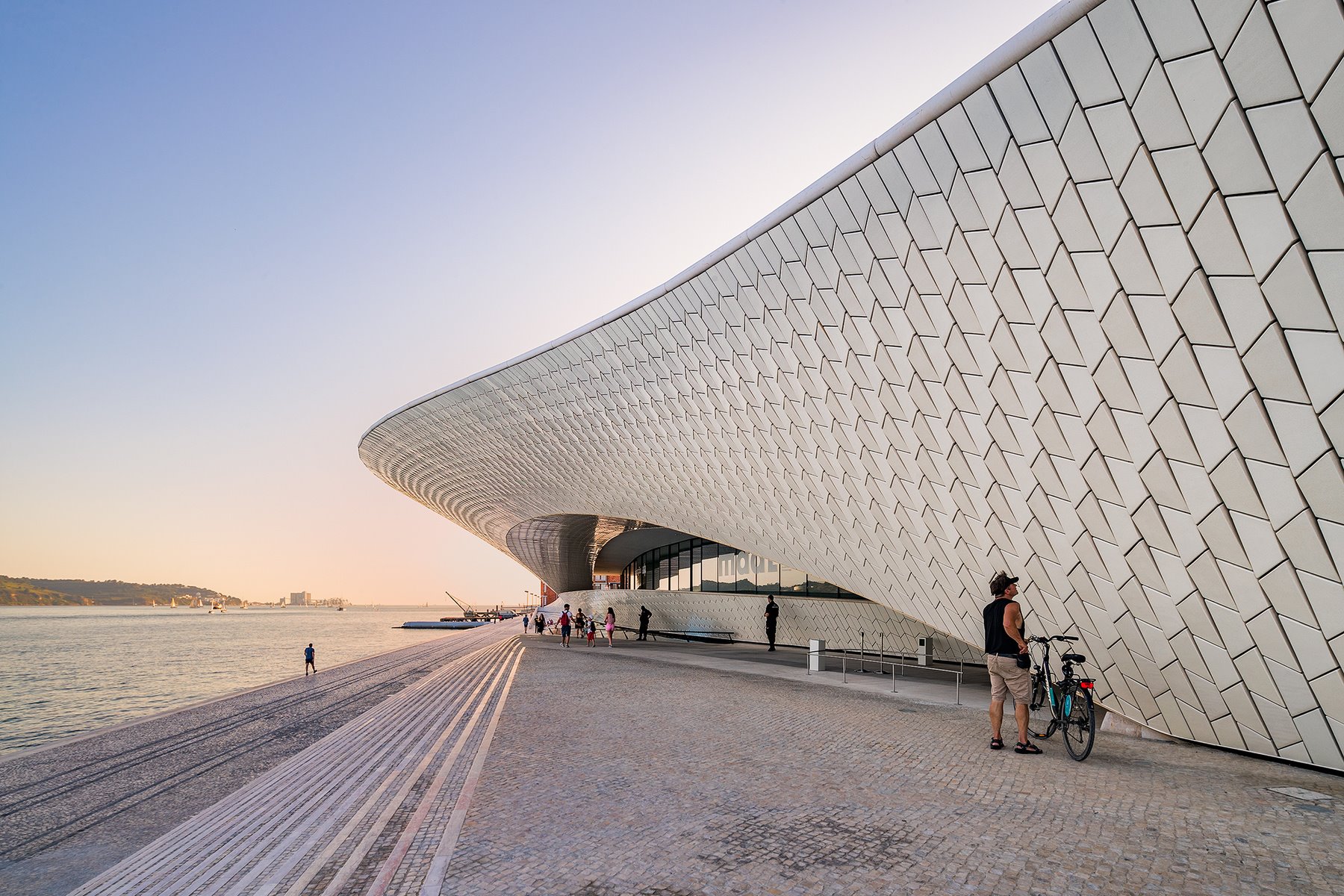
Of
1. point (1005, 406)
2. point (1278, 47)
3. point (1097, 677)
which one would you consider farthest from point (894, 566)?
point (1278, 47)

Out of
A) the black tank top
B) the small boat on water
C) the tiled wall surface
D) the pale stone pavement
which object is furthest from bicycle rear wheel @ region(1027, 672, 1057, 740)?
the small boat on water

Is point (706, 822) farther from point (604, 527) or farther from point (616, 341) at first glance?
point (604, 527)

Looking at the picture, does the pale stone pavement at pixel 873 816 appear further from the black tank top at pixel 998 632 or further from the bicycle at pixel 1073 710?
the black tank top at pixel 998 632

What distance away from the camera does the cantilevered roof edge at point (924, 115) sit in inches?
228

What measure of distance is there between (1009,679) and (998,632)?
0.44m

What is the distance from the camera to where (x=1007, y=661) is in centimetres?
685

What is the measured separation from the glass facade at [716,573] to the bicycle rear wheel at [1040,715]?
12017 millimetres

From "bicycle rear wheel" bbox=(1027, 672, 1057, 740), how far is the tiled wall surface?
6.74 m

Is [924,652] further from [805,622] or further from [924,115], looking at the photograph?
[924,115]

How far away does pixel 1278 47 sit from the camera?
4.44 m

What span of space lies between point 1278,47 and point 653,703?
9117mm

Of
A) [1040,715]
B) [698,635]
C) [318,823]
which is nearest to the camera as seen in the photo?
[318,823]

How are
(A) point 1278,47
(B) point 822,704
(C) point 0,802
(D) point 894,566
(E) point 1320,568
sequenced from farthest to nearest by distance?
1. (D) point 894,566
2. (B) point 822,704
3. (C) point 0,802
4. (E) point 1320,568
5. (A) point 1278,47

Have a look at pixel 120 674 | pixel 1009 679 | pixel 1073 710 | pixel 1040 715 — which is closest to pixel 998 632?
pixel 1009 679
